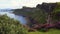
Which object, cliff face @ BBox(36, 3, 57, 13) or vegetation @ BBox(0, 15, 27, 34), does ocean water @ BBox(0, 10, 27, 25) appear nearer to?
vegetation @ BBox(0, 15, 27, 34)

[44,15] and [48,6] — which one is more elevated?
[48,6]

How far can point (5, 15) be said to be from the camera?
3.38 metres

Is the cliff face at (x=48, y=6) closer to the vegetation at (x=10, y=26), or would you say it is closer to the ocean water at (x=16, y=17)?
the ocean water at (x=16, y=17)

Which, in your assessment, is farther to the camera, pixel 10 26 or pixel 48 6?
pixel 48 6

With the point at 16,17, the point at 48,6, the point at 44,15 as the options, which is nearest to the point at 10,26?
the point at 16,17

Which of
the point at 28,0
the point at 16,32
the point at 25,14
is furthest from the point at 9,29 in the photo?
the point at 28,0

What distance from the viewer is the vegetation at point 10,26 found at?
332cm

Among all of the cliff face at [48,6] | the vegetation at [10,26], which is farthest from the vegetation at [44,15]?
the vegetation at [10,26]

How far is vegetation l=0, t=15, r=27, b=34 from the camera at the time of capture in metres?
3.32

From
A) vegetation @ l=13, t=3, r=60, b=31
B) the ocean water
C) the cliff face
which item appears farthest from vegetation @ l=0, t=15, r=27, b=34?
the cliff face

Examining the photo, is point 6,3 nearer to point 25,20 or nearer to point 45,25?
point 25,20

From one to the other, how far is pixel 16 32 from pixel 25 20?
0.26m

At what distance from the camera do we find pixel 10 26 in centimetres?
336

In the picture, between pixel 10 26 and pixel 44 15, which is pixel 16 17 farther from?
pixel 44 15
